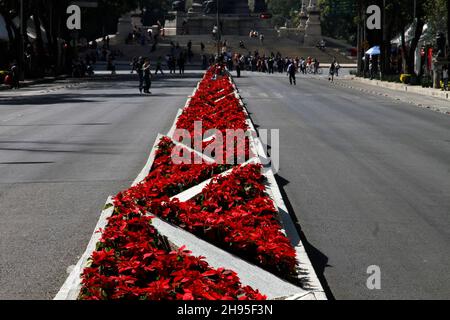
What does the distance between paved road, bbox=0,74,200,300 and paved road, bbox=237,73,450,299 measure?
8.51ft

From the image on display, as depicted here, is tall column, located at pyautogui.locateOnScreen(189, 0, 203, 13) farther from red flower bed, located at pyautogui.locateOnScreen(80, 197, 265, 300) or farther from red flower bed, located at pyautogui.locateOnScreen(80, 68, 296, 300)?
red flower bed, located at pyautogui.locateOnScreen(80, 197, 265, 300)

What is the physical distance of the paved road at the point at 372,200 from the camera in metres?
9.96

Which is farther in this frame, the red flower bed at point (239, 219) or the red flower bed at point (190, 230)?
the red flower bed at point (239, 219)

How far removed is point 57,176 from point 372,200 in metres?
5.55

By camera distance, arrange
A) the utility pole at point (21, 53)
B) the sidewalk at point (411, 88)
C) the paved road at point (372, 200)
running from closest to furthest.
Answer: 1. the paved road at point (372, 200)
2. the sidewalk at point (411, 88)
3. the utility pole at point (21, 53)

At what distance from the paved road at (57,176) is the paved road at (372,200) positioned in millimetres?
2594

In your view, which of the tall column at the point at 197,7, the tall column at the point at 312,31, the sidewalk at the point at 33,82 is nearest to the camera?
the sidewalk at the point at 33,82

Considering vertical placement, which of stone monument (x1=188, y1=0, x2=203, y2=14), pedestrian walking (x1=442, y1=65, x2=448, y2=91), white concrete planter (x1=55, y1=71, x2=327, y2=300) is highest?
stone monument (x1=188, y1=0, x2=203, y2=14)

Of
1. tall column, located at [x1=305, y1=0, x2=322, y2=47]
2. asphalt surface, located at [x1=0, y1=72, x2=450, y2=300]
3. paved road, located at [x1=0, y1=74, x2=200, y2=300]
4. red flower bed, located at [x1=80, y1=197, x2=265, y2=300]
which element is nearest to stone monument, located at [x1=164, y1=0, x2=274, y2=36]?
tall column, located at [x1=305, y1=0, x2=322, y2=47]

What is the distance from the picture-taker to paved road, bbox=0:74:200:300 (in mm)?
10406

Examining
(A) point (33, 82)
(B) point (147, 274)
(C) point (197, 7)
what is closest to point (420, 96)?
(A) point (33, 82)

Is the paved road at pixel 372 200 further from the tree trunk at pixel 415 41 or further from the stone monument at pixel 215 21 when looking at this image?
the stone monument at pixel 215 21

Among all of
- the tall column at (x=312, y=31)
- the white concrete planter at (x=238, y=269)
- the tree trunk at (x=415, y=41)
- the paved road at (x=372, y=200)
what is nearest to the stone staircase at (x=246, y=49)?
the tall column at (x=312, y=31)

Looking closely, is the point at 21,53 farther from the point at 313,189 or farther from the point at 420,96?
the point at 313,189
